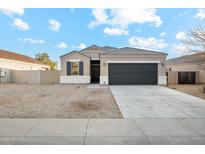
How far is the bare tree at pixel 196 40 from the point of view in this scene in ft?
47.5

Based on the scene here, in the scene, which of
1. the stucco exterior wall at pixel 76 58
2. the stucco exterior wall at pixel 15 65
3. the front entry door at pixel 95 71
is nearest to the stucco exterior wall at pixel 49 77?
the stucco exterior wall at pixel 76 58

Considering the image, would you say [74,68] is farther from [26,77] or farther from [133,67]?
[26,77]

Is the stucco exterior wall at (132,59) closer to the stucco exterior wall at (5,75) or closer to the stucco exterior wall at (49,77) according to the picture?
the stucco exterior wall at (49,77)

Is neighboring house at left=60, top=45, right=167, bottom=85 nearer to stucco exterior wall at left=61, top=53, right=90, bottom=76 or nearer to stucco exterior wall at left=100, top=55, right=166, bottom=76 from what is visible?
stucco exterior wall at left=100, top=55, right=166, bottom=76

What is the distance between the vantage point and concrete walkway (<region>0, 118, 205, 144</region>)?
4082 mm

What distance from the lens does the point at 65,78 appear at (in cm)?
2088

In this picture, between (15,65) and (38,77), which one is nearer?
(38,77)

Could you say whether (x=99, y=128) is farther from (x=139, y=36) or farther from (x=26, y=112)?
(x=139, y=36)

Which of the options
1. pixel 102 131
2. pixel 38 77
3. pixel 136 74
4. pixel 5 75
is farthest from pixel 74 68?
pixel 102 131

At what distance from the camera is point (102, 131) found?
15.3 feet

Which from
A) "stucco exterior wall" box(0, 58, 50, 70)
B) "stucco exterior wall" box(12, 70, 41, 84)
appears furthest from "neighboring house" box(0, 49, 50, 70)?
"stucco exterior wall" box(12, 70, 41, 84)

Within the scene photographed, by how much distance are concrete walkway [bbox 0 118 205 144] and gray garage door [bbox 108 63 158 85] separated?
44.4ft

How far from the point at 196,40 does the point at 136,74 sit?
6.63m
